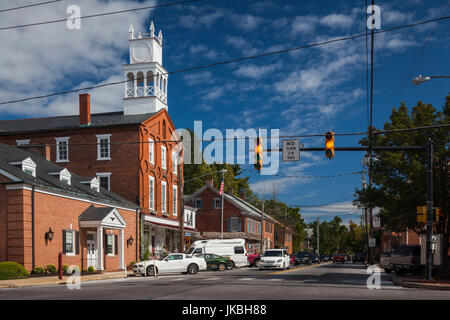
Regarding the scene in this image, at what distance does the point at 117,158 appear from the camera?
45.6m

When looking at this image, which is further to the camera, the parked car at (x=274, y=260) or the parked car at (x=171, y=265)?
the parked car at (x=274, y=260)

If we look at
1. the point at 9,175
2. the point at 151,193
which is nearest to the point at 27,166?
the point at 9,175

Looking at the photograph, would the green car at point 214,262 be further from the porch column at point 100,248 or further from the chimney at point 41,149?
the chimney at point 41,149

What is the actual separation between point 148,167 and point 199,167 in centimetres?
4274

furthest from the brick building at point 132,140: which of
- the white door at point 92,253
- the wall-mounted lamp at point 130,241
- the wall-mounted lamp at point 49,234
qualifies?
the wall-mounted lamp at point 49,234

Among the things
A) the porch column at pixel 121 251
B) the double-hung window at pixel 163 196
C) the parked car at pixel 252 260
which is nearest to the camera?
the porch column at pixel 121 251

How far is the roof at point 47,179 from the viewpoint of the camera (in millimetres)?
30375

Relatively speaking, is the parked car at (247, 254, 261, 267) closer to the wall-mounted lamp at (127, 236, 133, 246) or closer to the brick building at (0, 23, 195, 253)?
the brick building at (0, 23, 195, 253)

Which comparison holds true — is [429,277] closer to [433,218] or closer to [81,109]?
[433,218]

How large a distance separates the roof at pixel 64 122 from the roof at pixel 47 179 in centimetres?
614

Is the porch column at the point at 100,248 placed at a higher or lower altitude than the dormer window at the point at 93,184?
lower

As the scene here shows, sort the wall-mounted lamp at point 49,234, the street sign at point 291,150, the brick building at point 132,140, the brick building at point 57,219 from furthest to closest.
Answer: the brick building at point 132,140, the wall-mounted lamp at point 49,234, the brick building at point 57,219, the street sign at point 291,150

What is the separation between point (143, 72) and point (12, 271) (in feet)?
88.6
